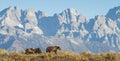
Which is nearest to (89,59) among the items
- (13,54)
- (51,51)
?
(51,51)

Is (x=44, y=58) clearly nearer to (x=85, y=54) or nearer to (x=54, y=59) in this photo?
(x=54, y=59)

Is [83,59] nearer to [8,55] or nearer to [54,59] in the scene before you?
[54,59]

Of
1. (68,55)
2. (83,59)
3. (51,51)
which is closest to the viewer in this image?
(83,59)

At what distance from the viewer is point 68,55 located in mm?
23703

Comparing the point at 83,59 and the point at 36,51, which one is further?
the point at 36,51

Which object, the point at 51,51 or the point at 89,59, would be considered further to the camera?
the point at 51,51

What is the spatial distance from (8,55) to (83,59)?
229 inches

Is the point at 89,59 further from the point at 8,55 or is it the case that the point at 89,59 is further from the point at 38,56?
the point at 8,55

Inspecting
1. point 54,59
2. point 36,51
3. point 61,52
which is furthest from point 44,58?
point 36,51

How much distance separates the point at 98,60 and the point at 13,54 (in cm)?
637

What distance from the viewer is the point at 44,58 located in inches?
902

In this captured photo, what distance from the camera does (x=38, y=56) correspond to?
23.7 m

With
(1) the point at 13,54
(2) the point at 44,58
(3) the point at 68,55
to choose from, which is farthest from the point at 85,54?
(1) the point at 13,54

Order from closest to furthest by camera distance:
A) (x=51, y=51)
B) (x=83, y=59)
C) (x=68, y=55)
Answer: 1. (x=83, y=59)
2. (x=68, y=55)
3. (x=51, y=51)
